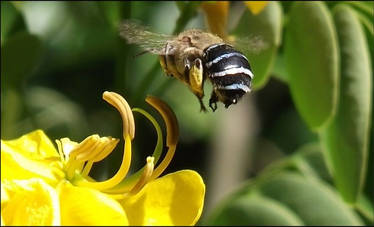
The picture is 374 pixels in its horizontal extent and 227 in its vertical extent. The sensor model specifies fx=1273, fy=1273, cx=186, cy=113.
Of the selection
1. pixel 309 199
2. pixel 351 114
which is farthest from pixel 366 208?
pixel 351 114

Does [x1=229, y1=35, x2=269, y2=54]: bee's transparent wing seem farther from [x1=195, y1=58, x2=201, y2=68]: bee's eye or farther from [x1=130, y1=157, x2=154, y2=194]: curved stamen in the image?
[x1=130, y1=157, x2=154, y2=194]: curved stamen

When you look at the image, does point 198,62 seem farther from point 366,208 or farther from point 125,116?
point 366,208

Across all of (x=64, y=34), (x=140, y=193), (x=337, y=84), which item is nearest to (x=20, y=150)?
(x=140, y=193)

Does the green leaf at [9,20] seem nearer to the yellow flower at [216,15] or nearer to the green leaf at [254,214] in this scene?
the yellow flower at [216,15]

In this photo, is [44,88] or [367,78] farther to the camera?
[44,88]

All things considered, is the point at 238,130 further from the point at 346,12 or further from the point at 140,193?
the point at 140,193

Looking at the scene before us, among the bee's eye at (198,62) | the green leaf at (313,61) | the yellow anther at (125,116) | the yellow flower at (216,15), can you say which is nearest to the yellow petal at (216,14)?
the yellow flower at (216,15)
